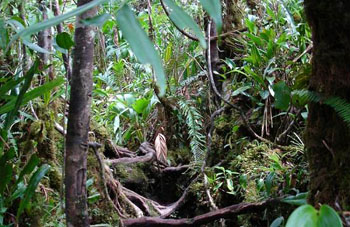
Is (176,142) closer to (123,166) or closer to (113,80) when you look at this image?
(123,166)

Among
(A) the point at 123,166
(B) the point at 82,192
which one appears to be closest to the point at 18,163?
(B) the point at 82,192

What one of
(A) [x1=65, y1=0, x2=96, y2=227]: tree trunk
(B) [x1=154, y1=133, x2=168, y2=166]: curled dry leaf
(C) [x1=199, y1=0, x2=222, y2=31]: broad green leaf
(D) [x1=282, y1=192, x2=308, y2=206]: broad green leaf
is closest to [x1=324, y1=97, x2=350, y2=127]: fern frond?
(D) [x1=282, y1=192, x2=308, y2=206]: broad green leaf

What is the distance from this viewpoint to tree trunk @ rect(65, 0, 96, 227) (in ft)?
4.08

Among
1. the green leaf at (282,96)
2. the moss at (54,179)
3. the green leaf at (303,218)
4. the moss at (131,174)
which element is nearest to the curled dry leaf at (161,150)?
the moss at (131,174)

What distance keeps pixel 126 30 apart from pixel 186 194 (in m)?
1.92

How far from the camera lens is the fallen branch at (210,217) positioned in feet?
5.14

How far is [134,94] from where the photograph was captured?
10.6ft

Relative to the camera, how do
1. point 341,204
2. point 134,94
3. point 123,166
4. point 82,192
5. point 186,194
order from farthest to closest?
point 134,94, point 123,166, point 186,194, point 82,192, point 341,204

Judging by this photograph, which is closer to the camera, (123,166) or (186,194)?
(186,194)

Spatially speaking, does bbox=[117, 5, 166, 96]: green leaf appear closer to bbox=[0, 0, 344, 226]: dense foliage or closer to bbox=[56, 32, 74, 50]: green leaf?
bbox=[0, 0, 344, 226]: dense foliage

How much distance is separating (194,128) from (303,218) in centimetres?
195

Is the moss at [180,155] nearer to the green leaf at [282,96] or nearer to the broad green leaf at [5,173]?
the green leaf at [282,96]

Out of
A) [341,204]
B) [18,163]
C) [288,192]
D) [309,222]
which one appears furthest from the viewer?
[18,163]

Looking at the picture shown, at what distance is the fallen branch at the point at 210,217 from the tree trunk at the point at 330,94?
397 mm
